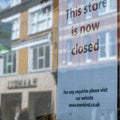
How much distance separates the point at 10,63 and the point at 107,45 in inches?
43.4

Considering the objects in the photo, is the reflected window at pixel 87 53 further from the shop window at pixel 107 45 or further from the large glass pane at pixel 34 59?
the large glass pane at pixel 34 59

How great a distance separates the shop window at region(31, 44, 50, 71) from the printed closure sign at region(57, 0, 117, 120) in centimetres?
10

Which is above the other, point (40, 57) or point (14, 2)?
point (14, 2)

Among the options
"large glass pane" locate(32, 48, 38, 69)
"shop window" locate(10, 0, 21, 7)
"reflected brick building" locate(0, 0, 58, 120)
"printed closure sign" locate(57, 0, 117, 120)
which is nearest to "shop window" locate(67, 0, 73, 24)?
"printed closure sign" locate(57, 0, 117, 120)

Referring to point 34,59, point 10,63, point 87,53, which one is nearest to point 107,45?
point 87,53

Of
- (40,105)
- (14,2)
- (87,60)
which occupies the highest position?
(14,2)

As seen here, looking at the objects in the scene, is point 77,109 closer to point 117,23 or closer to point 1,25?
point 117,23

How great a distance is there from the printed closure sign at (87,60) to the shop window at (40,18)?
4.5 inches

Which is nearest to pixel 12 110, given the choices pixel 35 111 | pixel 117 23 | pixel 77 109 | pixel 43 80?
pixel 35 111

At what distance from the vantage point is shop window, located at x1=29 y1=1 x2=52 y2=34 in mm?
3545

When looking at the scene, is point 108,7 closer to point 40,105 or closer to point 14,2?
point 40,105

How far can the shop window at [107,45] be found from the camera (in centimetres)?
294

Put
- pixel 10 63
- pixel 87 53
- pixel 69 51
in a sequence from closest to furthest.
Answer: pixel 87 53
pixel 69 51
pixel 10 63

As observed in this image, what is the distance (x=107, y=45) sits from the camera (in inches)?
118
